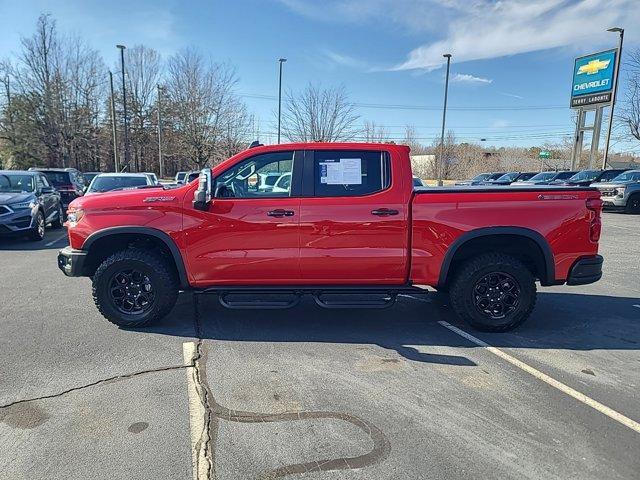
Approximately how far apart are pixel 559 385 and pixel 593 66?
A: 3232 cm

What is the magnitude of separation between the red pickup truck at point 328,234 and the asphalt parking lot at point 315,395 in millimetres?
460

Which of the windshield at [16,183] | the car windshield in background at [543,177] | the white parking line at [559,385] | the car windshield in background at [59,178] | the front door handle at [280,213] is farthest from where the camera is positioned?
the car windshield in background at [543,177]

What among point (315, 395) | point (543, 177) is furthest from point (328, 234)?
point (543, 177)

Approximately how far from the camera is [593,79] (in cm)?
2864

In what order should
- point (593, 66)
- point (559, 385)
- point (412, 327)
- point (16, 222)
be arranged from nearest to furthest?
point (559, 385) < point (412, 327) < point (16, 222) < point (593, 66)

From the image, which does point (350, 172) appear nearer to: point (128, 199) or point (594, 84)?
point (128, 199)

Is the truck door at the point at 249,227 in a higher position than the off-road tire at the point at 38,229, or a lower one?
higher

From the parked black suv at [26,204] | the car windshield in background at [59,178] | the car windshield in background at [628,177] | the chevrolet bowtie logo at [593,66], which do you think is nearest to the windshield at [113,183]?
the parked black suv at [26,204]

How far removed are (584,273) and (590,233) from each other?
434 mm

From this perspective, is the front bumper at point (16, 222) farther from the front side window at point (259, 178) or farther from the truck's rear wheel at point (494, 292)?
the truck's rear wheel at point (494, 292)

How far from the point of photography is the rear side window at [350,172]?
454 cm

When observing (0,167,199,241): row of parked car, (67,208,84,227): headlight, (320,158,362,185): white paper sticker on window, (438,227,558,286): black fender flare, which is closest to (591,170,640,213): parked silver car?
(438,227,558,286): black fender flare

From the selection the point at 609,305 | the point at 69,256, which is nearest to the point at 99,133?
the point at 69,256

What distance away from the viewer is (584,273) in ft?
15.2
